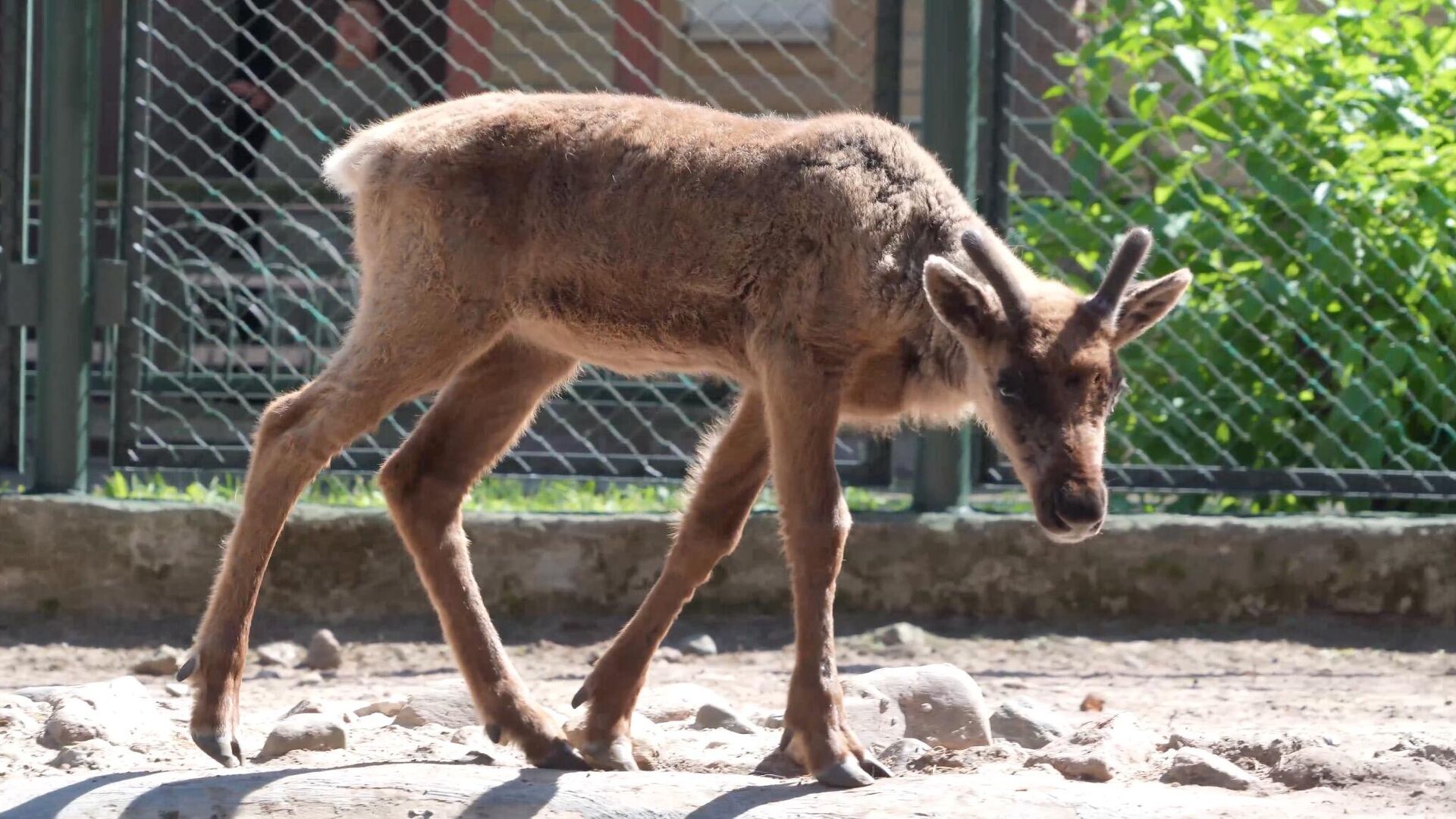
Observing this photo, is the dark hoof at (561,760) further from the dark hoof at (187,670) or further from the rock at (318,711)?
the dark hoof at (187,670)

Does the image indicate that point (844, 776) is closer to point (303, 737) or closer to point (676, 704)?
point (676, 704)

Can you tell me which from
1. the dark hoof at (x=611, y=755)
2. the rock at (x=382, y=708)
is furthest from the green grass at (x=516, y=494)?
the dark hoof at (x=611, y=755)

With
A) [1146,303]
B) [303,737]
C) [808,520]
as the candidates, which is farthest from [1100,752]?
[303,737]

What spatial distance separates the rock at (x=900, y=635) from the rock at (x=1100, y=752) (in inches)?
61.7

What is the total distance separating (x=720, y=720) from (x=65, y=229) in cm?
314

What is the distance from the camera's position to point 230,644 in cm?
405

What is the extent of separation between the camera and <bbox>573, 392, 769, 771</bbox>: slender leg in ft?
14.0

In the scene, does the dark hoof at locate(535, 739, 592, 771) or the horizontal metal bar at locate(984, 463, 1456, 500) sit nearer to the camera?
the dark hoof at locate(535, 739, 592, 771)

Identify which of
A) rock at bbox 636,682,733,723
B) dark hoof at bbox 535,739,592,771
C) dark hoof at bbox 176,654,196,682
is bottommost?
rock at bbox 636,682,733,723

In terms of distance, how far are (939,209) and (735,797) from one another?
1.54 metres

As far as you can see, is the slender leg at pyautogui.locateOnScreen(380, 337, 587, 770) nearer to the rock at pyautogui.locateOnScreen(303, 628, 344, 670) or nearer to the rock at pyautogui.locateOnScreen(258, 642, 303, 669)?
the rock at pyautogui.locateOnScreen(303, 628, 344, 670)

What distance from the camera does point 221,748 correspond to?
3961mm

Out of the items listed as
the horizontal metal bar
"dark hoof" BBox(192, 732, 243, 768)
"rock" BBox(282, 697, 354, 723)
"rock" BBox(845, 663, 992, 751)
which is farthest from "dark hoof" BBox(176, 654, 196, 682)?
the horizontal metal bar

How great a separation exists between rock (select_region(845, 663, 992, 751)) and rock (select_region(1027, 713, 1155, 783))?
197mm
